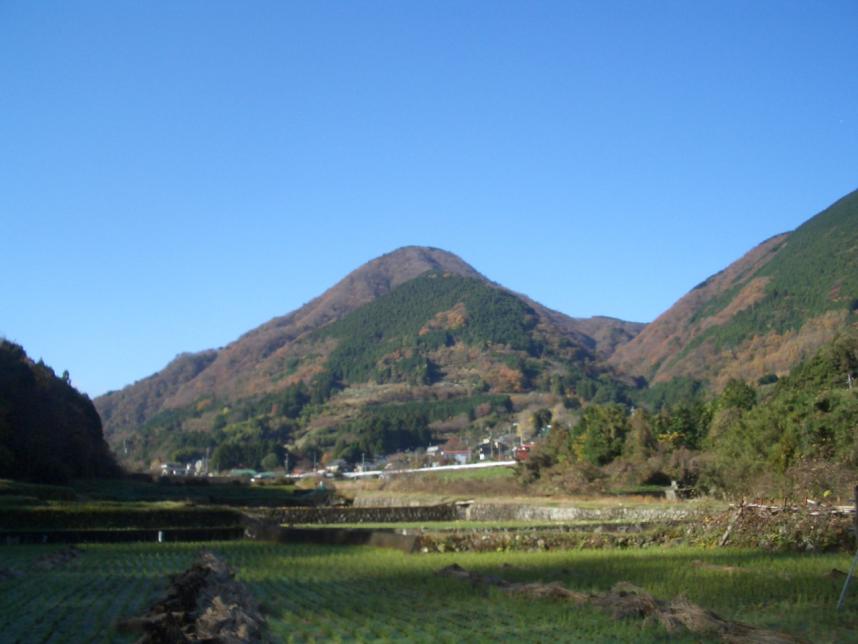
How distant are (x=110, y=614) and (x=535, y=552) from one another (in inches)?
452

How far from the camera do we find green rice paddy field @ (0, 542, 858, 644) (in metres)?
9.25

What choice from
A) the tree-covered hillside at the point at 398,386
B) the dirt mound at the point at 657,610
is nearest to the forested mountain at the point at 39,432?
the dirt mound at the point at 657,610

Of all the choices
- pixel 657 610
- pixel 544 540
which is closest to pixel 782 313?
pixel 544 540

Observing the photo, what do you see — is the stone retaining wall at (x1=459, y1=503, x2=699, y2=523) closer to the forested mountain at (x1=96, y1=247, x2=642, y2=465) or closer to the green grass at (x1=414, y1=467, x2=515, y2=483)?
the green grass at (x1=414, y1=467, x2=515, y2=483)

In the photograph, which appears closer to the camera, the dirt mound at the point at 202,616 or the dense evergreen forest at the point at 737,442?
the dirt mound at the point at 202,616

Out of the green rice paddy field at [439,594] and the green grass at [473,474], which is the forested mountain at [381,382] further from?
the green rice paddy field at [439,594]

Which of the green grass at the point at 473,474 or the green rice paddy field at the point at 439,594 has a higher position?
the green rice paddy field at the point at 439,594

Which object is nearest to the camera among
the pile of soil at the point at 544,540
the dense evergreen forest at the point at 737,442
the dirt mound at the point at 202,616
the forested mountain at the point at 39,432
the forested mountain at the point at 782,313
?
the dirt mound at the point at 202,616

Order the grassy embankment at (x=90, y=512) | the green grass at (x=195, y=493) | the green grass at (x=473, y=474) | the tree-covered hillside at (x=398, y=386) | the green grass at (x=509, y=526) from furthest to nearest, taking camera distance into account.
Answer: the tree-covered hillside at (x=398, y=386)
the green grass at (x=473, y=474)
the green grass at (x=195, y=493)
the grassy embankment at (x=90, y=512)
the green grass at (x=509, y=526)

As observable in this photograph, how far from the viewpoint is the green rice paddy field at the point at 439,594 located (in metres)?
9.25

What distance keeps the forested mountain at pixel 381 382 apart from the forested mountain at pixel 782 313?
16696 millimetres

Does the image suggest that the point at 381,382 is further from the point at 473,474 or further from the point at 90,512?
the point at 90,512

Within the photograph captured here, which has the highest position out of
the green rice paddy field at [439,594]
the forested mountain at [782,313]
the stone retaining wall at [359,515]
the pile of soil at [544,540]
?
the forested mountain at [782,313]

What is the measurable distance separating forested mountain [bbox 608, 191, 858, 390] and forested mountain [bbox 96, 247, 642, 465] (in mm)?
16696
